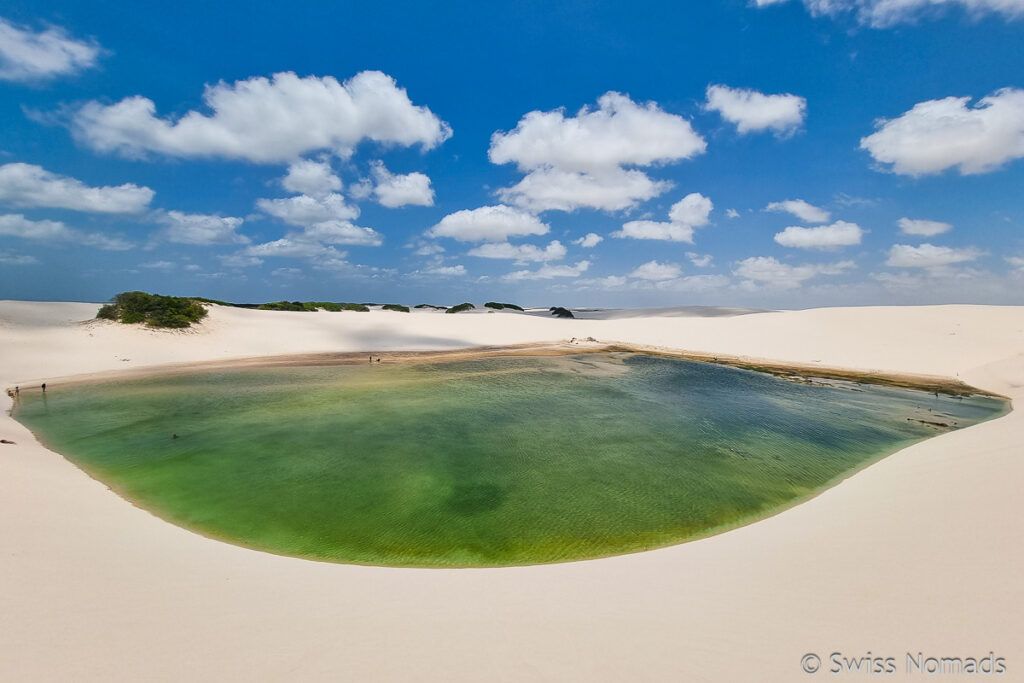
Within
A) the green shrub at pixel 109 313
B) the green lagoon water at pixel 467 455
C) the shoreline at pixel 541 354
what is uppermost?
the green shrub at pixel 109 313

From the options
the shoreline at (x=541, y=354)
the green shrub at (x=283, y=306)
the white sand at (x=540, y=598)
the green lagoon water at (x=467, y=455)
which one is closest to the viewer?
the white sand at (x=540, y=598)

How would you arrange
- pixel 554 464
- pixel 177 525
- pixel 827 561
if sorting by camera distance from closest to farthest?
pixel 827 561
pixel 177 525
pixel 554 464

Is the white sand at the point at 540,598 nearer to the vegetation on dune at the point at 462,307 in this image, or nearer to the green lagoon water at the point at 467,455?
the green lagoon water at the point at 467,455

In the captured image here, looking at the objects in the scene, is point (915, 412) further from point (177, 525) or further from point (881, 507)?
point (177, 525)

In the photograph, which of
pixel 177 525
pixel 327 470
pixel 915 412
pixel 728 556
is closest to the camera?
pixel 728 556

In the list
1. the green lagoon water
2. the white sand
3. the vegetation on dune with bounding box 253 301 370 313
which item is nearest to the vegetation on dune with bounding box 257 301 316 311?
the vegetation on dune with bounding box 253 301 370 313

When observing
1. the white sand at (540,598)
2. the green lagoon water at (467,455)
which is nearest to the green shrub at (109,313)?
the green lagoon water at (467,455)

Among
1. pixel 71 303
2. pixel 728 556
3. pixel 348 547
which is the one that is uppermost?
pixel 71 303

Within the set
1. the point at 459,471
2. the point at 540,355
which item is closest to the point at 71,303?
the point at 540,355

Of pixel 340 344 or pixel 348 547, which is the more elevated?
pixel 340 344
